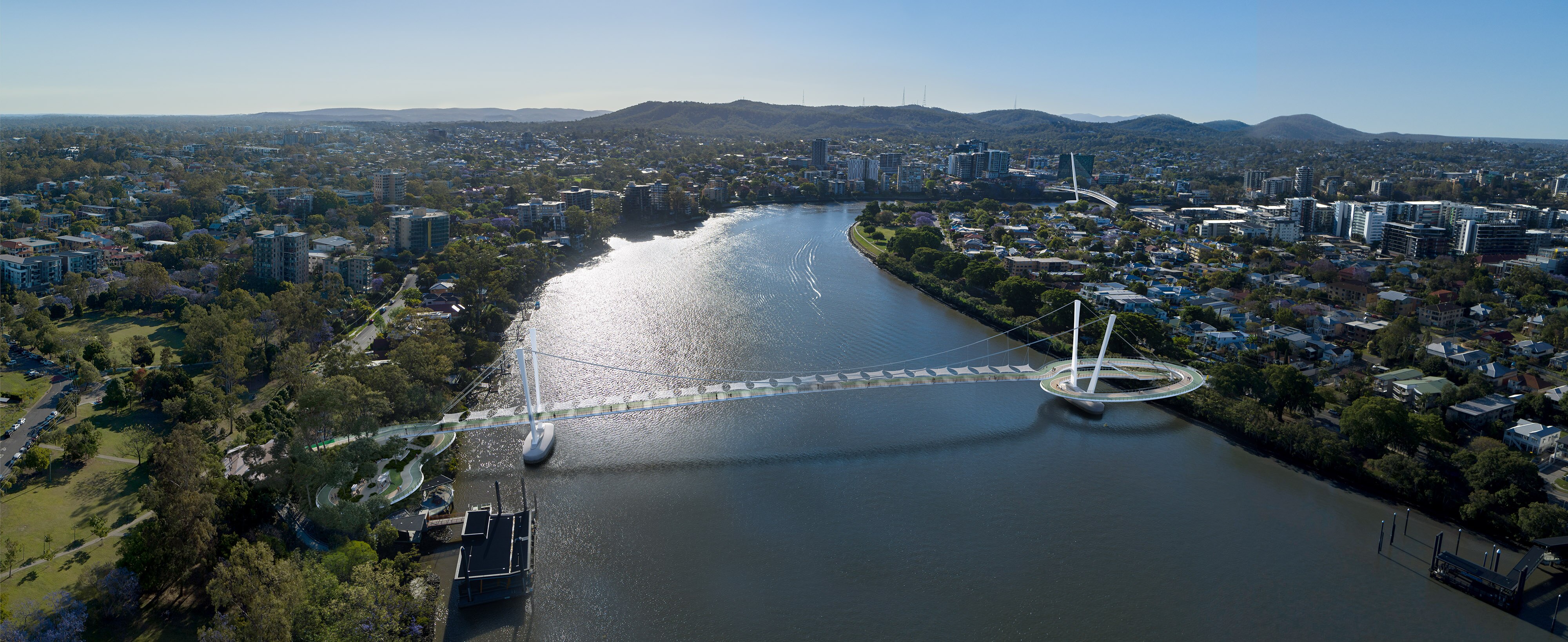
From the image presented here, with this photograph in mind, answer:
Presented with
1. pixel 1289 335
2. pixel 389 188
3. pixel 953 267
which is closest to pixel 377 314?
pixel 953 267

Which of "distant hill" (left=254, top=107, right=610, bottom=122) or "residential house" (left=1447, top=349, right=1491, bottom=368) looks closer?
"residential house" (left=1447, top=349, right=1491, bottom=368)

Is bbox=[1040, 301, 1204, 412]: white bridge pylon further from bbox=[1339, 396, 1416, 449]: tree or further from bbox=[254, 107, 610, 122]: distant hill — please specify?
bbox=[254, 107, 610, 122]: distant hill

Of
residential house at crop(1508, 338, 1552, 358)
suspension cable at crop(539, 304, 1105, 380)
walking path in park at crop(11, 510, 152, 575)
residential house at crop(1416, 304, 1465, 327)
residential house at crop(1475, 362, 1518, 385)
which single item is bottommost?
walking path in park at crop(11, 510, 152, 575)

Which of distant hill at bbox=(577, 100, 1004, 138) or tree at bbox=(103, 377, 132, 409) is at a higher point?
distant hill at bbox=(577, 100, 1004, 138)

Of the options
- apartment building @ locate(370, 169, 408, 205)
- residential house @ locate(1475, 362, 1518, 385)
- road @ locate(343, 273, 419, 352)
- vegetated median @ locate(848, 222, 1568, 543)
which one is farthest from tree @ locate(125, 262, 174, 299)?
residential house @ locate(1475, 362, 1518, 385)

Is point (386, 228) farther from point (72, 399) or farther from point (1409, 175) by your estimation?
point (1409, 175)

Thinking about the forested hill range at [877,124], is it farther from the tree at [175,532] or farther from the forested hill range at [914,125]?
the tree at [175,532]

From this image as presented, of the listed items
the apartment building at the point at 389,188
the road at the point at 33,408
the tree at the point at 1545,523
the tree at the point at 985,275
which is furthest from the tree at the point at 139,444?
the apartment building at the point at 389,188
